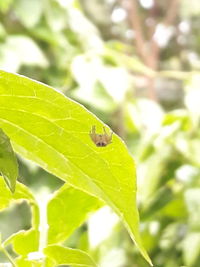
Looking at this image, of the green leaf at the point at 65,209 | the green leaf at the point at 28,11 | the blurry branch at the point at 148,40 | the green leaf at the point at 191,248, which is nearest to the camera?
the green leaf at the point at 65,209

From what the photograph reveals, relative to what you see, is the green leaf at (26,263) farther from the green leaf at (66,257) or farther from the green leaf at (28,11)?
the green leaf at (28,11)

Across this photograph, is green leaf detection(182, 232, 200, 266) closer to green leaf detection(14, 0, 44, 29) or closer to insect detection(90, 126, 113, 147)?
insect detection(90, 126, 113, 147)

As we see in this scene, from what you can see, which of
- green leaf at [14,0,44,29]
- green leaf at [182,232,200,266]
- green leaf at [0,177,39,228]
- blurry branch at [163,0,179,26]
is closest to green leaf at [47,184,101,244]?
green leaf at [0,177,39,228]

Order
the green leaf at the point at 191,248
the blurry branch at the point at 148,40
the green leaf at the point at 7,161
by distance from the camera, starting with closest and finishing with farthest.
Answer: the green leaf at the point at 7,161, the green leaf at the point at 191,248, the blurry branch at the point at 148,40

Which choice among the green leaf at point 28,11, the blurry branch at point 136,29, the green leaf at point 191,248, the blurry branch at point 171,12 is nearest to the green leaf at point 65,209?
the green leaf at point 191,248

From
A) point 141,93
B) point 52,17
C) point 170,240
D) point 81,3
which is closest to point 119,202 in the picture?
point 170,240

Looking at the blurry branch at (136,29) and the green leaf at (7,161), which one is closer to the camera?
the green leaf at (7,161)
